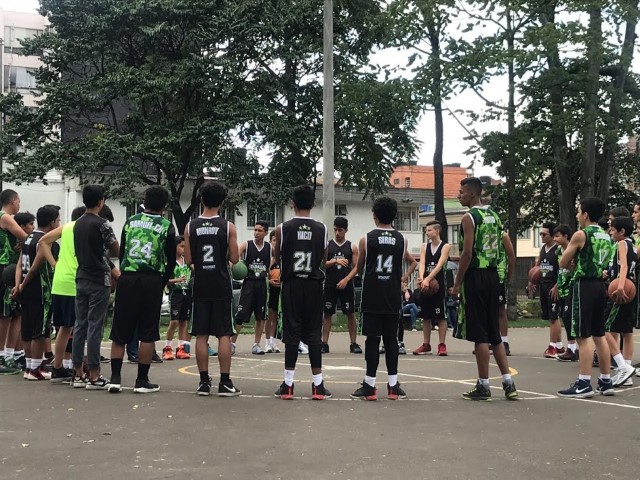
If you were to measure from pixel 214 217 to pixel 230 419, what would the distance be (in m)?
2.49

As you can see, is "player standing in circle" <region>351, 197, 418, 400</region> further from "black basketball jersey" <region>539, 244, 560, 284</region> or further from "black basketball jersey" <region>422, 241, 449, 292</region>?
"black basketball jersey" <region>539, 244, 560, 284</region>

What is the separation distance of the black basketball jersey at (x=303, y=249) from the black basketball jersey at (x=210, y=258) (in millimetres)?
656

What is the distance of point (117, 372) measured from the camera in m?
9.02

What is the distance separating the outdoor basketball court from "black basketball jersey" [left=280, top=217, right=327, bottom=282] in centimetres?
139

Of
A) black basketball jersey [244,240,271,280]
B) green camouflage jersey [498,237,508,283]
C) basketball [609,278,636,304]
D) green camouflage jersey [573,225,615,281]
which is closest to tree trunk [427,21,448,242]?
black basketball jersey [244,240,271,280]

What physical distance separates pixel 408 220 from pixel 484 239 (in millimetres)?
52292

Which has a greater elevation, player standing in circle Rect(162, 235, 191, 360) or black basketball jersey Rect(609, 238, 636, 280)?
black basketball jersey Rect(609, 238, 636, 280)

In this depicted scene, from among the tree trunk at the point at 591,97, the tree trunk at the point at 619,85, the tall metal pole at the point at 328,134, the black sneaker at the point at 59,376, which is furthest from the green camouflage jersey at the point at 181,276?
the tree trunk at the point at 619,85

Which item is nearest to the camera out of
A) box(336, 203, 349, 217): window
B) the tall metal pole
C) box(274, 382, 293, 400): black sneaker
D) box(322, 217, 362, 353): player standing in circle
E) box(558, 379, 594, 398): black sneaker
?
box(274, 382, 293, 400): black sneaker

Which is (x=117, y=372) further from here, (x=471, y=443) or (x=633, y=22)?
(x=633, y=22)

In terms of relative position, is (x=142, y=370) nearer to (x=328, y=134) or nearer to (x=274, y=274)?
(x=274, y=274)

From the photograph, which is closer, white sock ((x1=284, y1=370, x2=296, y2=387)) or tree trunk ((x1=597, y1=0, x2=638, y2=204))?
white sock ((x1=284, y1=370, x2=296, y2=387))

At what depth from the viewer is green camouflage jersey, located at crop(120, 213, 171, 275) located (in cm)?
891

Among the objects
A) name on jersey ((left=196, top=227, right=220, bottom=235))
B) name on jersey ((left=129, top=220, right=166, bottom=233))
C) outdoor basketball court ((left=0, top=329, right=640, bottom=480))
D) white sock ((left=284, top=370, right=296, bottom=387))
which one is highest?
name on jersey ((left=129, top=220, right=166, bottom=233))
